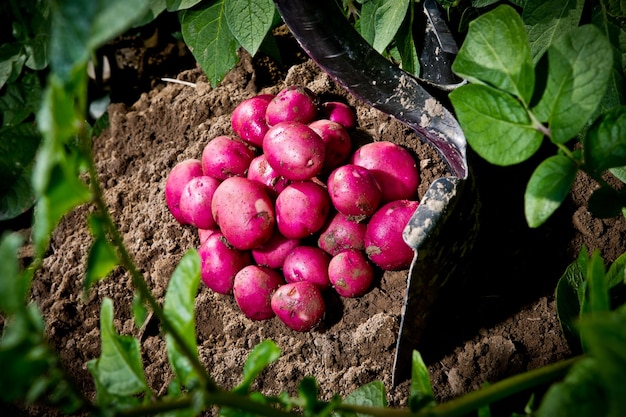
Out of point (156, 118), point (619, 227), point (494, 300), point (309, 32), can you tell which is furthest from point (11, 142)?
point (619, 227)

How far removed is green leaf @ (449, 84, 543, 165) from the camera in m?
0.56

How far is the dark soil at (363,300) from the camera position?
982 millimetres

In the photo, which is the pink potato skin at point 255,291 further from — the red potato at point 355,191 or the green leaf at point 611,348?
the green leaf at point 611,348

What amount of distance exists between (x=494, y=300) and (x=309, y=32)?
1.90 feet

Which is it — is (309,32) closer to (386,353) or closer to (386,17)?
(386,17)

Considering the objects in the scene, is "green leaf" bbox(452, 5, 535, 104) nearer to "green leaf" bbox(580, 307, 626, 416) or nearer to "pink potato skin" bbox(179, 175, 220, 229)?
"green leaf" bbox(580, 307, 626, 416)

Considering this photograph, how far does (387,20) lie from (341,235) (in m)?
0.41

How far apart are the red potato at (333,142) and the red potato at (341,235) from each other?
109 mm

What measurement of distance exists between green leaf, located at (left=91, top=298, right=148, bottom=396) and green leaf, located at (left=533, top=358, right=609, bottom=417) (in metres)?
0.32

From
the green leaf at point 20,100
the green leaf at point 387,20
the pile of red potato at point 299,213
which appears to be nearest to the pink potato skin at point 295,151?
the pile of red potato at point 299,213

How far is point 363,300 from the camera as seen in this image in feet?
3.40

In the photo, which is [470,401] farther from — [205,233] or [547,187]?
[205,233]

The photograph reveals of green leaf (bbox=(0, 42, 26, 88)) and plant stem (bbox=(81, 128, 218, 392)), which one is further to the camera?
green leaf (bbox=(0, 42, 26, 88))

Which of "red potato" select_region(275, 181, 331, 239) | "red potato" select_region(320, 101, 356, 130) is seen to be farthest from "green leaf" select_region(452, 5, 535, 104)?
"red potato" select_region(320, 101, 356, 130)
